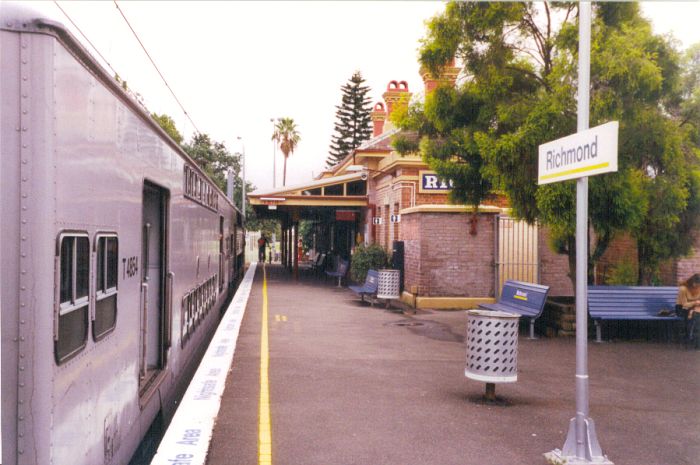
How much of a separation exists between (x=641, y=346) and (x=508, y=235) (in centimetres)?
597

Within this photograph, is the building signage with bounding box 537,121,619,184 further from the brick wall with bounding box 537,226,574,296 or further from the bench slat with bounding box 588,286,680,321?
the brick wall with bounding box 537,226,574,296

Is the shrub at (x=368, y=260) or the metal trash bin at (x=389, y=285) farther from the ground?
the shrub at (x=368, y=260)

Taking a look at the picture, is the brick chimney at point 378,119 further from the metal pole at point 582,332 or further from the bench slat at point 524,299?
the metal pole at point 582,332

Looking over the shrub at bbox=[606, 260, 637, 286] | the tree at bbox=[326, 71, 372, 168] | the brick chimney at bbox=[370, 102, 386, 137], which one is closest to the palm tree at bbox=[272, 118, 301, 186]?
the tree at bbox=[326, 71, 372, 168]

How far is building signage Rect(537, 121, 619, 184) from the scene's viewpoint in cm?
499

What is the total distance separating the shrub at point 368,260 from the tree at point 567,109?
27.3 feet

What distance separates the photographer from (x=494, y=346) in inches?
279

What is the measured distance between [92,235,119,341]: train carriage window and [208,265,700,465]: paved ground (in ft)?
6.71

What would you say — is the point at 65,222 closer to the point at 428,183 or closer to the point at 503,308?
the point at 503,308

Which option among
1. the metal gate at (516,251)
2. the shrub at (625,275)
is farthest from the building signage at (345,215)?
the shrub at (625,275)

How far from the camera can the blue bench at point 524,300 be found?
11.9 meters

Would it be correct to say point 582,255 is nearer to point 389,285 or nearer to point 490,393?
point 490,393

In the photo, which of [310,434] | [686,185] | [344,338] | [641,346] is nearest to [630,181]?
[686,185]

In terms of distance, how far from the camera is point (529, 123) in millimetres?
Answer: 10750
